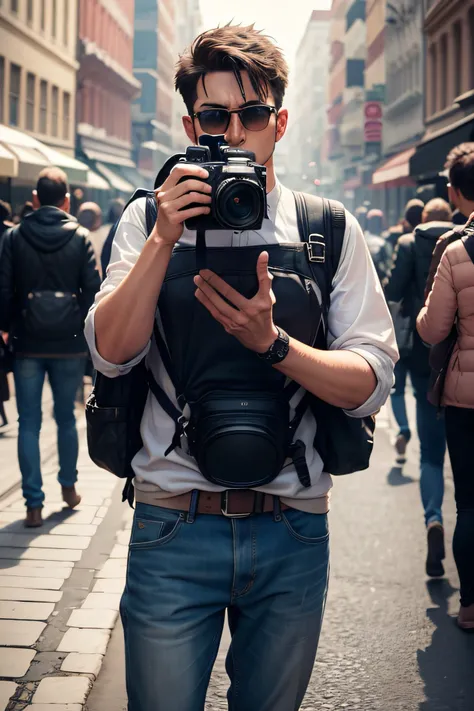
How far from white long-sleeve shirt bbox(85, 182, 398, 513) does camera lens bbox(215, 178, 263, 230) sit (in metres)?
0.24

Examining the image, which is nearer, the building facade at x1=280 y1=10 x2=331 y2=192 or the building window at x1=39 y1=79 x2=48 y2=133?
the building window at x1=39 y1=79 x2=48 y2=133

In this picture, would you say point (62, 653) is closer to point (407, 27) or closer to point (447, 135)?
point (447, 135)

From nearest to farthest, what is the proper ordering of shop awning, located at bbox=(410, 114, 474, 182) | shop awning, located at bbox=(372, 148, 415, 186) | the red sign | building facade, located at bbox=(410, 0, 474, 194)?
shop awning, located at bbox=(410, 114, 474, 182) → building facade, located at bbox=(410, 0, 474, 194) → shop awning, located at bbox=(372, 148, 415, 186) → the red sign

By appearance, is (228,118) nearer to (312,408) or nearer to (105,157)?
(312,408)

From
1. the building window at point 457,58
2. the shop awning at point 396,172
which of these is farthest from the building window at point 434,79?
the building window at point 457,58

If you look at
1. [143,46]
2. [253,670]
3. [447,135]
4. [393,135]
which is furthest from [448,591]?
[143,46]

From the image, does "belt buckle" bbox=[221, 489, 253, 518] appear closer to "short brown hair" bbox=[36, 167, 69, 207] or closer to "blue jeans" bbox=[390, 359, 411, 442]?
"short brown hair" bbox=[36, 167, 69, 207]

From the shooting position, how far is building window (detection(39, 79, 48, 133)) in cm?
3644

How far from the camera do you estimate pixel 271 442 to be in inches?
96.9

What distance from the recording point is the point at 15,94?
32.5 metres

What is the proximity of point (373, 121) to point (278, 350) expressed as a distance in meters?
51.9

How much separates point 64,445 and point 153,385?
4.45m

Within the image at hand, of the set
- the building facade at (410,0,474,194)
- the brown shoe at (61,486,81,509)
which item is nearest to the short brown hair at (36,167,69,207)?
the brown shoe at (61,486,81,509)

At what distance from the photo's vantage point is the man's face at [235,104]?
2596 millimetres
